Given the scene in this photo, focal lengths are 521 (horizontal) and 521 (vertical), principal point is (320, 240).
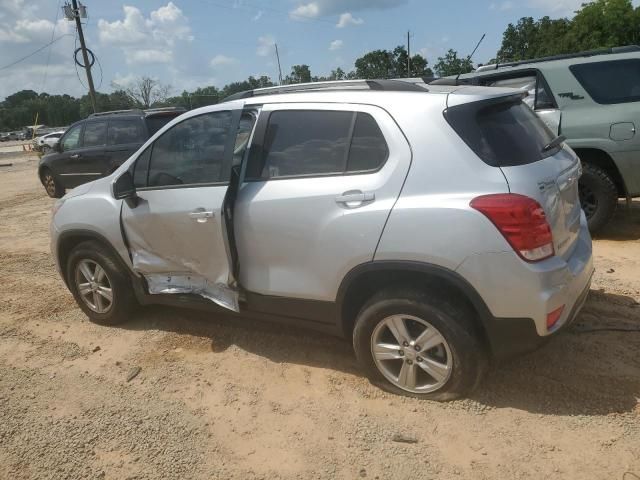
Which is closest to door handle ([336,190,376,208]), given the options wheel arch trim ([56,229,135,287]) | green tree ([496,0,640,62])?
wheel arch trim ([56,229,135,287])

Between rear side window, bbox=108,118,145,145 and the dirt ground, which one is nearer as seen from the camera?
the dirt ground

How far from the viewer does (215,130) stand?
11.7 feet

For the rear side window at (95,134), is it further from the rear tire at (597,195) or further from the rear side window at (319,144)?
the rear tire at (597,195)

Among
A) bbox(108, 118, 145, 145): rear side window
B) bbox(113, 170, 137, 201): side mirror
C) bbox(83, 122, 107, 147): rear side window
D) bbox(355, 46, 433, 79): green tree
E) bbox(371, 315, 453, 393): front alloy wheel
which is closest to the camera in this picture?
bbox(371, 315, 453, 393): front alloy wheel

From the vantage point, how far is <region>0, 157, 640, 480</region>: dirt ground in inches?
103

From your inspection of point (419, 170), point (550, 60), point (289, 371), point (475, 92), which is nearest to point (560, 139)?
point (475, 92)

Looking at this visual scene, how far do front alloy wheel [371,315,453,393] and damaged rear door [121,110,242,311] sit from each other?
42.7 inches

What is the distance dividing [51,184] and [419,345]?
1119 cm

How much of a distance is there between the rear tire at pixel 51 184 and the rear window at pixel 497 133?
10.8 m

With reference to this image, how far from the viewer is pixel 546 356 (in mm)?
3398

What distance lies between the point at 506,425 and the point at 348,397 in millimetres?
907

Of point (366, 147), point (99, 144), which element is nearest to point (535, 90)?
point (366, 147)

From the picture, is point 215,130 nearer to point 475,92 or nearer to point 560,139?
point 475,92

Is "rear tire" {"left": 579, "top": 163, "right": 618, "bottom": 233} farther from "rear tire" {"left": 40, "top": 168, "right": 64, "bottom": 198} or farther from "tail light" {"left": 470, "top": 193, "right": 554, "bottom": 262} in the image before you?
"rear tire" {"left": 40, "top": 168, "right": 64, "bottom": 198}
